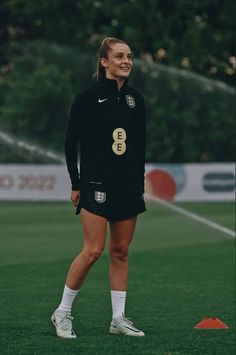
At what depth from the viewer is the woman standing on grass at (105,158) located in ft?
27.9

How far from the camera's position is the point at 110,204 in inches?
336

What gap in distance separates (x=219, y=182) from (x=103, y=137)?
23384 millimetres

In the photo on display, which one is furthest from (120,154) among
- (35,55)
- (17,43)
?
(17,43)

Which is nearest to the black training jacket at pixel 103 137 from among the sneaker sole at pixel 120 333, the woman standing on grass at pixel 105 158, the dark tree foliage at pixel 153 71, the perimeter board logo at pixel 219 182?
the woman standing on grass at pixel 105 158

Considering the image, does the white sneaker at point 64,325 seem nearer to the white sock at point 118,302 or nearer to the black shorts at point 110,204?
the white sock at point 118,302

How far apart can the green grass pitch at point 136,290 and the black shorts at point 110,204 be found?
2.76 ft

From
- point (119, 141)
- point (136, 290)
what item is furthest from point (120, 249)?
point (136, 290)

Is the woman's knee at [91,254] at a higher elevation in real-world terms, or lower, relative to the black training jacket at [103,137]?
lower

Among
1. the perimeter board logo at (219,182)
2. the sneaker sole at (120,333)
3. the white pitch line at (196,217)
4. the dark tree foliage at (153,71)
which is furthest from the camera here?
the dark tree foliage at (153,71)

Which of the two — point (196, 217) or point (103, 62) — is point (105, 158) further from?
point (196, 217)

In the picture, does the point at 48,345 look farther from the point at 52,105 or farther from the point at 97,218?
the point at 52,105

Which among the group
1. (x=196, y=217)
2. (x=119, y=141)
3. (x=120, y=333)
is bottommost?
(x=196, y=217)

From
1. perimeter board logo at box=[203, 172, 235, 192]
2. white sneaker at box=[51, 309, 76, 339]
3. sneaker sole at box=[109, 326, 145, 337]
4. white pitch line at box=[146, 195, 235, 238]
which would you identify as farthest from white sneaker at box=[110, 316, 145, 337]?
perimeter board logo at box=[203, 172, 235, 192]

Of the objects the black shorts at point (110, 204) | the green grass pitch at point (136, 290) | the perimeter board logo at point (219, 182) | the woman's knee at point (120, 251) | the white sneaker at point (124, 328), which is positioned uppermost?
the black shorts at point (110, 204)
